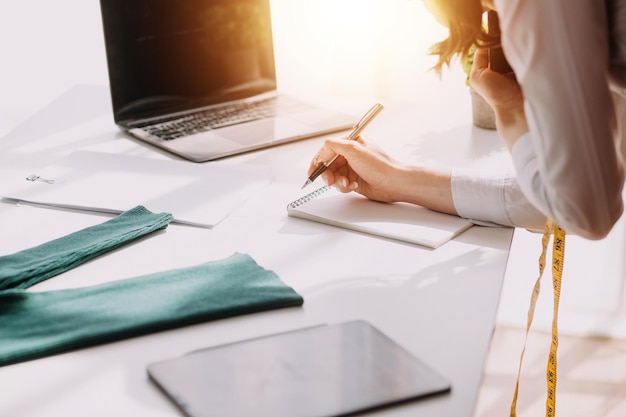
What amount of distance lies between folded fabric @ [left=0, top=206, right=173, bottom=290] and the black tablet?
0.98 feet

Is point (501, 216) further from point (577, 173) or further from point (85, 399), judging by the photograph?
point (85, 399)

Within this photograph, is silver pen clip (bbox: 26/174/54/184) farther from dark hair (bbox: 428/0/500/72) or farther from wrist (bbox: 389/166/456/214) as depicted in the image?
dark hair (bbox: 428/0/500/72)

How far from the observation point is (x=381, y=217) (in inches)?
51.3

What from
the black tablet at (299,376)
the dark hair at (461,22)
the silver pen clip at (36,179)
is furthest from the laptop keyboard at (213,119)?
the black tablet at (299,376)

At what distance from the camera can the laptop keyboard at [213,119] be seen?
1727 millimetres

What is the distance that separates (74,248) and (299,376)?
0.47 metres

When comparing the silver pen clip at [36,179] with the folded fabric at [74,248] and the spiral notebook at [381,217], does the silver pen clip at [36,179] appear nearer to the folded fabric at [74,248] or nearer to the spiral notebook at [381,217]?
the folded fabric at [74,248]

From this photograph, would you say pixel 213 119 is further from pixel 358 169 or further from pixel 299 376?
pixel 299 376

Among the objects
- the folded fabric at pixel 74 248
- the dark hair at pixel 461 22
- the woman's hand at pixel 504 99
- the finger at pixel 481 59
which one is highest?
the dark hair at pixel 461 22

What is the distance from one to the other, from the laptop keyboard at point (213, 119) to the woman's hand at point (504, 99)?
0.64m

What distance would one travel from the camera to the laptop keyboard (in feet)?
5.66

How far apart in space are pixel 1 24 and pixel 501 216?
1698 mm

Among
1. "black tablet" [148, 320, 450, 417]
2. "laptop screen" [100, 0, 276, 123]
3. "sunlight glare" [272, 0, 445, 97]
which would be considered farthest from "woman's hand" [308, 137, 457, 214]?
"sunlight glare" [272, 0, 445, 97]

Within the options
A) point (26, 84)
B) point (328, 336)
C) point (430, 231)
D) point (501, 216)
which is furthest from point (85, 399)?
point (26, 84)
